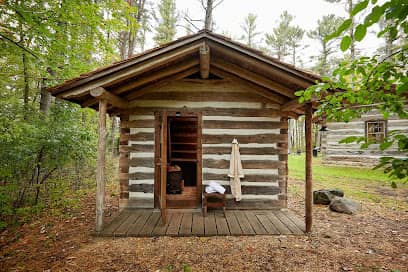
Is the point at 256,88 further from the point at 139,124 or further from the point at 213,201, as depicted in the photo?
the point at 139,124

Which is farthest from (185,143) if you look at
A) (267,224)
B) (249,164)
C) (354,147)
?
(354,147)

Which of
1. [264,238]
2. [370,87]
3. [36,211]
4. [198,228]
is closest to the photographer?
[370,87]

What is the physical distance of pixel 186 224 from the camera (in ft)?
13.8

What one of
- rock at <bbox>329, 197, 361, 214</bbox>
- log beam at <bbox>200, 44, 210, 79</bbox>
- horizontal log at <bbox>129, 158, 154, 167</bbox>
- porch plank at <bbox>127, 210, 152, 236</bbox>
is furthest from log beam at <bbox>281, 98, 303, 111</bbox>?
porch plank at <bbox>127, 210, 152, 236</bbox>

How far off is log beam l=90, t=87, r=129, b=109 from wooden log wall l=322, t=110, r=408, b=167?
415 inches

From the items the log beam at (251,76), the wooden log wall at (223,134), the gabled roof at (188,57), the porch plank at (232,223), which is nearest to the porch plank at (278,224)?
the wooden log wall at (223,134)

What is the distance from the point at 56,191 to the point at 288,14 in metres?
22.3

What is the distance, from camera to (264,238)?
3734 mm

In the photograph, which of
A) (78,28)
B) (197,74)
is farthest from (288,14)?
(78,28)

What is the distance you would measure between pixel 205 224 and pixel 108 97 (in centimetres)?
341

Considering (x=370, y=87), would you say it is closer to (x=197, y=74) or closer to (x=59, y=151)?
(x=197, y=74)

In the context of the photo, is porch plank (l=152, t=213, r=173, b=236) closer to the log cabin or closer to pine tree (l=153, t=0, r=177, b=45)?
the log cabin

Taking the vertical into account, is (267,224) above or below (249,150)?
below

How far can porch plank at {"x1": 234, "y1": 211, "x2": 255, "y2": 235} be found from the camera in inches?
153
